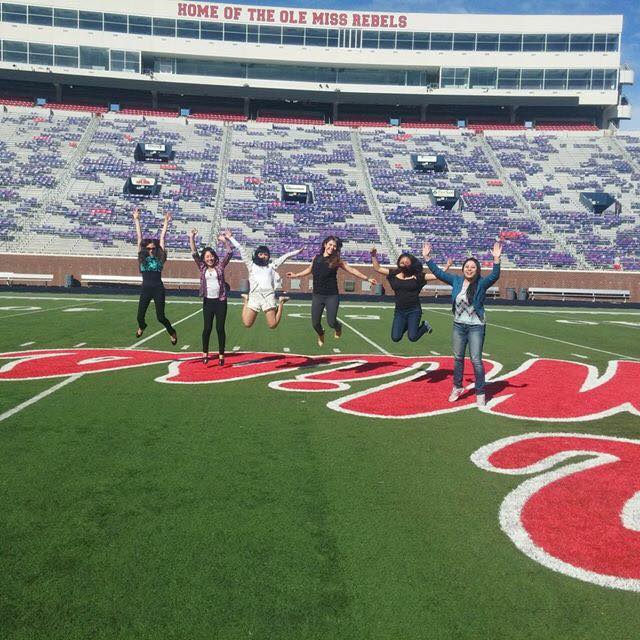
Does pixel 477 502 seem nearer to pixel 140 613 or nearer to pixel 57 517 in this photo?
pixel 140 613

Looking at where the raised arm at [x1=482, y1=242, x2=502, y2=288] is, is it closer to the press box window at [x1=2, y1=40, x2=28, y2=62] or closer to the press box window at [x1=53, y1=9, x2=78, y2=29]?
the press box window at [x1=2, y1=40, x2=28, y2=62]

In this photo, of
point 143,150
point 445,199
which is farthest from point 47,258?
point 445,199

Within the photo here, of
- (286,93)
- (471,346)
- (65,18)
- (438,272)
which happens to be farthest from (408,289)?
(65,18)

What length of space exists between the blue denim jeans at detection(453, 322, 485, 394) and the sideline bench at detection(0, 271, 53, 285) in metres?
38.3

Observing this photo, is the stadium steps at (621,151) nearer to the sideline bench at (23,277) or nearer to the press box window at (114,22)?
the press box window at (114,22)

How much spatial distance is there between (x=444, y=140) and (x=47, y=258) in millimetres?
39977

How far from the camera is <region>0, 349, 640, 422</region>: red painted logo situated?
25.9 ft

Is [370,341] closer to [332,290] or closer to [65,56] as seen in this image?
[332,290]

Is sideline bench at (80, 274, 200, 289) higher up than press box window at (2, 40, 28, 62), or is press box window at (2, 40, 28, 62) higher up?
press box window at (2, 40, 28, 62)

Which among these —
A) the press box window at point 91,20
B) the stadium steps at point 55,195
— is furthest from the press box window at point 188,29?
the stadium steps at point 55,195

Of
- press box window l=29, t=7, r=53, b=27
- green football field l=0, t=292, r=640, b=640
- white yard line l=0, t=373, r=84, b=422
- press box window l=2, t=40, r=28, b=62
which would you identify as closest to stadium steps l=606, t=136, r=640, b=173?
green football field l=0, t=292, r=640, b=640

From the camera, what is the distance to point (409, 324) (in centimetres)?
960

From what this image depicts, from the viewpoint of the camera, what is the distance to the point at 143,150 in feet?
179

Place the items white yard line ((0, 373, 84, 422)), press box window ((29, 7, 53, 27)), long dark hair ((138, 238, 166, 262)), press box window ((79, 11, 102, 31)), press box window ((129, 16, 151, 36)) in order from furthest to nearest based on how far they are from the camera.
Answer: press box window ((129, 16, 151, 36)), press box window ((79, 11, 102, 31)), press box window ((29, 7, 53, 27)), long dark hair ((138, 238, 166, 262)), white yard line ((0, 373, 84, 422))
